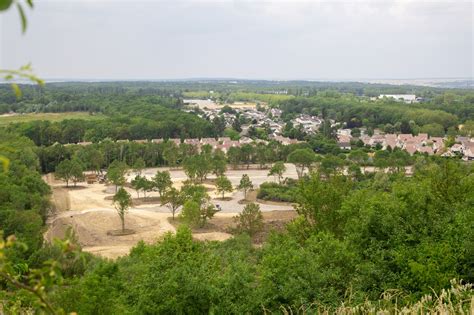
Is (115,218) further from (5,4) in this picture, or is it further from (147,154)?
(5,4)

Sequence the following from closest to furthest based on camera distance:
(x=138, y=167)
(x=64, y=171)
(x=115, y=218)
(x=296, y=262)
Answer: (x=296, y=262), (x=115, y=218), (x=64, y=171), (x=138, y=167)

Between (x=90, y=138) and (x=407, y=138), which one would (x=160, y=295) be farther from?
(x=407, y=138)

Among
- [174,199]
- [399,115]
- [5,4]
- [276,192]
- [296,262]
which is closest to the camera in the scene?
[5,4]

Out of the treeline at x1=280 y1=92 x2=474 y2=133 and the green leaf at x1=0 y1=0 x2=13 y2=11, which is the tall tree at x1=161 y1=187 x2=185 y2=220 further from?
the treeline at x1=280 y1=92 x2=474 y2=133

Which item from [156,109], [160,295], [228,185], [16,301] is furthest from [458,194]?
[156,109]

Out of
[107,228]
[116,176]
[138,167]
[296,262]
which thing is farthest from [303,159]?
[296,262]

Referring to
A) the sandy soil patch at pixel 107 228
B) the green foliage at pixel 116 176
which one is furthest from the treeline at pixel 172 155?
the sandy soil patch at pixel 107 228

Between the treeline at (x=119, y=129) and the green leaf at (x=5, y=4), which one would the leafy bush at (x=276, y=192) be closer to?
the treeline at (x=119, y=129)

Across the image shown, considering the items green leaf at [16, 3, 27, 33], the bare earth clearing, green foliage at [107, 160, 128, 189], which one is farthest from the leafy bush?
green leaf at [16, 3, 27, 33]
